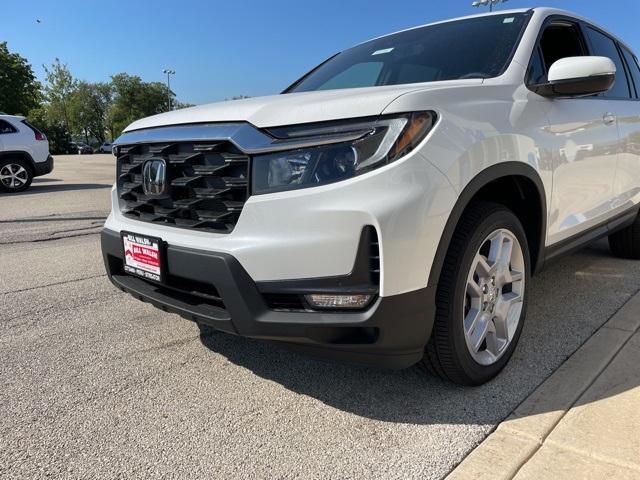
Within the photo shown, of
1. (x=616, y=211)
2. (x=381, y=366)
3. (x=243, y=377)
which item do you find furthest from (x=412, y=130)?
(x=616, y=211)

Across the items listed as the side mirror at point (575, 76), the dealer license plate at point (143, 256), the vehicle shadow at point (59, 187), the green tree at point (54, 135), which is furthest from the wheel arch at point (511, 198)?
the green tree at point (54, 135)

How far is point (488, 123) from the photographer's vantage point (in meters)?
2.26

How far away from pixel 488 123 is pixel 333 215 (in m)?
0.88

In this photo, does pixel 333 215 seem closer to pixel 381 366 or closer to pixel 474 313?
pixel 381 366

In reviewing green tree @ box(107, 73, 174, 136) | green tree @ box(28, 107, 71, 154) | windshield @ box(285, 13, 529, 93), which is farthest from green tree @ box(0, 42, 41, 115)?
windshield @ box(285, 13, 529, 93)

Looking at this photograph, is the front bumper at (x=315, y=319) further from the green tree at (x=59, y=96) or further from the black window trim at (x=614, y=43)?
the green tree at (x=59, y=96)

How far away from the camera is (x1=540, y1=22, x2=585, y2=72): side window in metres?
3.00

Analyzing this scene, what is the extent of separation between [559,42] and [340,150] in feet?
A: 6.96

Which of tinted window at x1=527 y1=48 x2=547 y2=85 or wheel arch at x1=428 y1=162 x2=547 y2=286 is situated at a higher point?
tinted window at x1=527 y1=48 x2=547 y2=85

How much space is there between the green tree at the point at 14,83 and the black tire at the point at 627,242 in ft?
171

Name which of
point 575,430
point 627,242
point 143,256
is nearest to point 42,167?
point 143,256

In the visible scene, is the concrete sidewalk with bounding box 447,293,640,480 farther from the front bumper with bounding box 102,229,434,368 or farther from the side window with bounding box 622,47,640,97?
the side window with bounding box 622,47,640,97

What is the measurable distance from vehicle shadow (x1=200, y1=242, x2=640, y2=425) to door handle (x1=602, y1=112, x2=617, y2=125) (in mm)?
1195

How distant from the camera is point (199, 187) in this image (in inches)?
87.8
